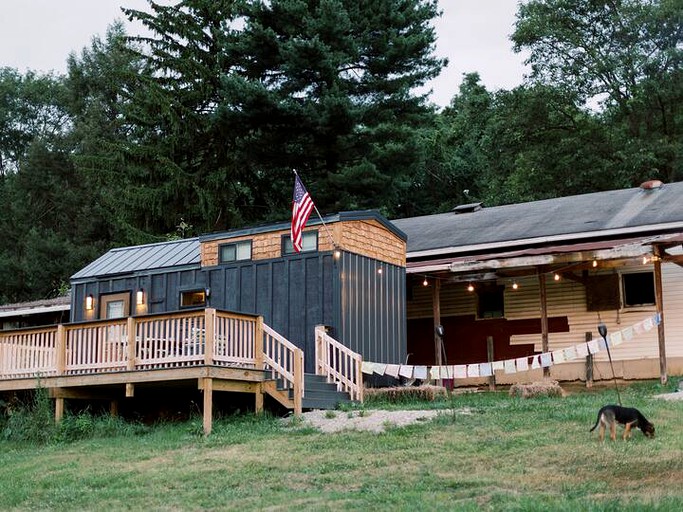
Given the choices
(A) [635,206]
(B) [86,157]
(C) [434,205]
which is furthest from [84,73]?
(A) [635,206]

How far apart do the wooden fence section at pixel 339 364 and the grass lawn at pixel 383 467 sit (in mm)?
2166

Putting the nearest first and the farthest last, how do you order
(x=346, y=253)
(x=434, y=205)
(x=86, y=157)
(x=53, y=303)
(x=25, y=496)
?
(x=25, y=496), (x=346, y=253), (x=53, y=303), (x=86, y=157), (x=434, y=205)

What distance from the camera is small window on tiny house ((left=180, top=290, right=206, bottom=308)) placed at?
19516mm

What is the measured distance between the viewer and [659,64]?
119 ft

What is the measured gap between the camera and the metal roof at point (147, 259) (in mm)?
20312

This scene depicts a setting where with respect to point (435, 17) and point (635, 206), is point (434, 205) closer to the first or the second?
point (435, 17)

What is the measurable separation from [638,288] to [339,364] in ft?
25.2

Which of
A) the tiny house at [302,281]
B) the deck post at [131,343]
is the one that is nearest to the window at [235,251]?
the tiny house at [302,281]

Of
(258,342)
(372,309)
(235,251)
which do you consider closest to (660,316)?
(372,309)

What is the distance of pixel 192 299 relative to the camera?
64.7ft

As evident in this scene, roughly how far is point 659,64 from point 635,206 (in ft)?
52.3

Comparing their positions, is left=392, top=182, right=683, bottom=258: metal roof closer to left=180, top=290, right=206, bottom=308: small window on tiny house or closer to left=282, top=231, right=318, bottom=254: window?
left=282, top=231, right=318, bottom=254: window

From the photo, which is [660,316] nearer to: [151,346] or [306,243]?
[306,243]

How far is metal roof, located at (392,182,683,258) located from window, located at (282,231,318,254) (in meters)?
5.62
